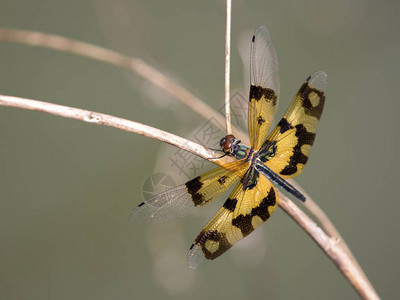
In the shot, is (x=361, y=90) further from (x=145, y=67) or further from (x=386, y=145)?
(x=145, y=67)

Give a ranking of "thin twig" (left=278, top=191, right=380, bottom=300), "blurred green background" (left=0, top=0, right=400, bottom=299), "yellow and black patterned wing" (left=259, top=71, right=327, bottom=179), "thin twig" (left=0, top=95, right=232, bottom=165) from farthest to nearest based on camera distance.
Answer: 1. "blurred green background" (left=0, top=0, right=400, bottom=299)
2. "yellow and black patterned wing" (left=259, top=71, right=327, bottom=179)
3. "thin twig" (left=278, top=191, right=380, bottom=300)
4. "thin twig" (left=0, top=95, right=232, bottom=165)

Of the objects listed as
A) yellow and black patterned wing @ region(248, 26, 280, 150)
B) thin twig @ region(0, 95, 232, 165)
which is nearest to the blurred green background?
yellow and black patterned wing @ region(248, 26, 280, 150)

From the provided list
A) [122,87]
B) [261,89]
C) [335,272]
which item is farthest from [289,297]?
[122,87]

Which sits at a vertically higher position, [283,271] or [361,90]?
[361,90]

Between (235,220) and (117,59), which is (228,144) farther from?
(117,59)

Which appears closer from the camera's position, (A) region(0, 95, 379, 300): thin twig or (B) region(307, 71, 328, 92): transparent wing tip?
(A) region(0, 95, 379, 300): thin twig

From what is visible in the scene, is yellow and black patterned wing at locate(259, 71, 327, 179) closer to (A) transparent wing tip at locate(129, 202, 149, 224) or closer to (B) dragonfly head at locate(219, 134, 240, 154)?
(B) dragonfly head at locate(219, 134, 240, 154)
